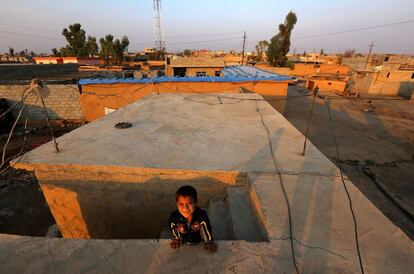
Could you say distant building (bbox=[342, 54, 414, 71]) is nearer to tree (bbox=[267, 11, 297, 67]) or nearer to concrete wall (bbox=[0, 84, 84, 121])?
tree (bbox=[267, 11, 297, 67])

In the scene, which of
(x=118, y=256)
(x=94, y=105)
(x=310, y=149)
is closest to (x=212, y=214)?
(x=118, y=256)

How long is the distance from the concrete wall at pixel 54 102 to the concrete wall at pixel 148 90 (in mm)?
2910

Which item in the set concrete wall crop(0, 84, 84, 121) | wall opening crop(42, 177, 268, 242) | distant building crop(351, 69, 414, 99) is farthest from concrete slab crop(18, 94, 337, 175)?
distant building crop(351, 69, 414, 99)

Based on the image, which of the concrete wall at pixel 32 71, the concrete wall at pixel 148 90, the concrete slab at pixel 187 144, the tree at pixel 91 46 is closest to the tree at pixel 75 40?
the tree at pixel 91 46

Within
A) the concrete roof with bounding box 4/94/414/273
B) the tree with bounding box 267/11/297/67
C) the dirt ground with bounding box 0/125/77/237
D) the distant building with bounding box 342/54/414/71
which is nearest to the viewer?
the concrete roof with bounding box 4/94/414/273

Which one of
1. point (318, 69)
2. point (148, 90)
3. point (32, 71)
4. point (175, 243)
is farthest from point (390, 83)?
point (32, 71)

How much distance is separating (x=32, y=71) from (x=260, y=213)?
99.1ft

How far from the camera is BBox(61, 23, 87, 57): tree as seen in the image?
45625mm

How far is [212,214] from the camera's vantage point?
3041 millimetres

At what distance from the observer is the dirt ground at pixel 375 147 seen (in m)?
6.94

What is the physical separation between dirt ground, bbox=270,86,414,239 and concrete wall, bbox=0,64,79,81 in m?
26.5

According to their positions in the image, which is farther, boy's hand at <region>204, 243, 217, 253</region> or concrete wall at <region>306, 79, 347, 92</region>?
concrete wall at <region>306, 79, 347, 92</region>

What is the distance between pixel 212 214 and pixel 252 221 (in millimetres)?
683

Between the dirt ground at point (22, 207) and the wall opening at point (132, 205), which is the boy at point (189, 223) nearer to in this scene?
the wall opening at point (132, 205)
